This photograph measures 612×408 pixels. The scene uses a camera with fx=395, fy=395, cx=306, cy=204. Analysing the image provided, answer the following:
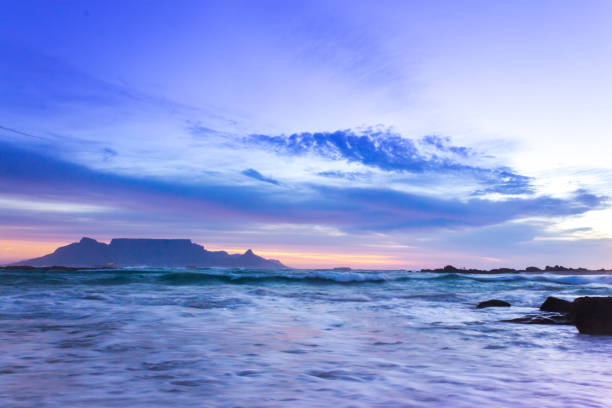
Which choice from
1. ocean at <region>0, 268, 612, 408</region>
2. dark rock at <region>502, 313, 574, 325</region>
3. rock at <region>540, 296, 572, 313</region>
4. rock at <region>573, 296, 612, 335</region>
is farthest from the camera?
rock at <region>540, 296, 572, 313</region>

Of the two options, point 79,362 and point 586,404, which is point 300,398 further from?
point 79,362

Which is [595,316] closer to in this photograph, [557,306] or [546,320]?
[546,320]

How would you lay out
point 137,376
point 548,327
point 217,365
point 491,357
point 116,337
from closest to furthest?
point 137,376, point 217,365, point 491,357, point 116,337, point 548,327

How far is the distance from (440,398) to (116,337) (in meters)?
4.99

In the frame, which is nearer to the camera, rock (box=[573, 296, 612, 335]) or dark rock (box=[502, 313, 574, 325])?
rock (box=[573, 296, 612, 335])

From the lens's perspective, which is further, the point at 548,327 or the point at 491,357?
the point at 548,327

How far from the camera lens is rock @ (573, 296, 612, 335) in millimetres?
7035

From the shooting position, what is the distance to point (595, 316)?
7188mm

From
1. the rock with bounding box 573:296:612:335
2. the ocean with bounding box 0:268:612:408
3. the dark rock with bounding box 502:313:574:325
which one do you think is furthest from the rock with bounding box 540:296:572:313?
the ocean with bounding box 0:268:612:408

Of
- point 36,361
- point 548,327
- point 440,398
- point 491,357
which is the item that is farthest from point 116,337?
point 548,327

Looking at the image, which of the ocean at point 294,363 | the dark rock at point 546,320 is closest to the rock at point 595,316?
the ocean at point 294,363

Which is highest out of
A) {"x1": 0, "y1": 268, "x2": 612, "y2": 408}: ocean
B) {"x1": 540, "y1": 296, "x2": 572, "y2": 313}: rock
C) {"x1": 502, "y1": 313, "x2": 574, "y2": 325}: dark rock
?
{"x1": 540, "y1": 296, "x2": 572, "y2": 313}: rock

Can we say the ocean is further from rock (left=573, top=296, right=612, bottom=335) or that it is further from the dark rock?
the dark rock

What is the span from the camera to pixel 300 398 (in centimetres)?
333
